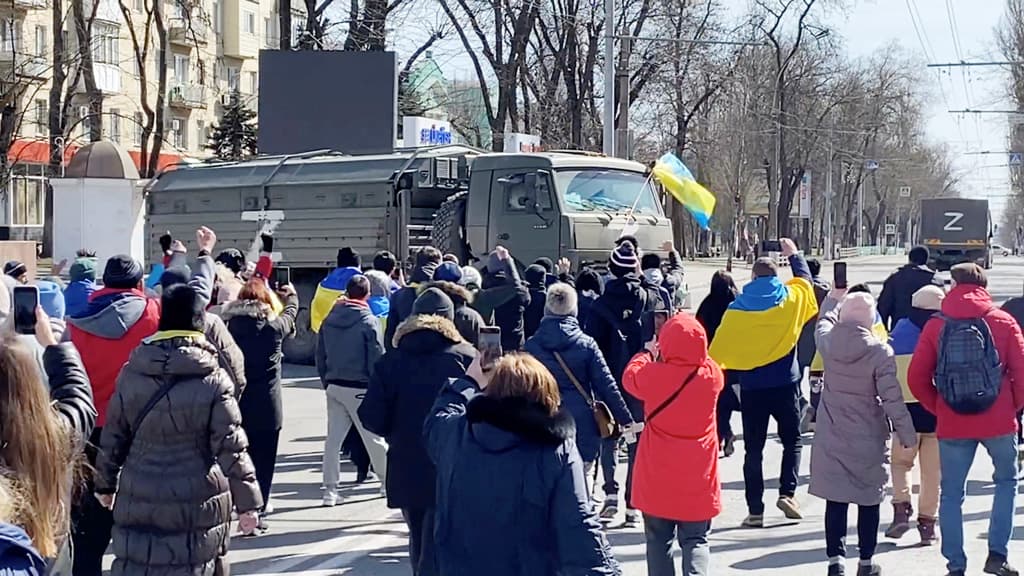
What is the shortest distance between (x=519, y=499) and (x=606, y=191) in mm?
13958

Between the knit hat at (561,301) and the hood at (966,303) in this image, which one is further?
the knit hat at (561,301)

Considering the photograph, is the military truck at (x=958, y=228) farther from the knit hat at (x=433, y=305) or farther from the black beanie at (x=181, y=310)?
the black beanie at (x=181, y=310)

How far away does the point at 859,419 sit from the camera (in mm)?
7297

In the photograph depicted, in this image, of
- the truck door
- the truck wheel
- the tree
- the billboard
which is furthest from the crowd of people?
the tree

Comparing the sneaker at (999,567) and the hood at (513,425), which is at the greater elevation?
the hood at (513,425)

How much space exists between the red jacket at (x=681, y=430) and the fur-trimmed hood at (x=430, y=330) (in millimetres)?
990

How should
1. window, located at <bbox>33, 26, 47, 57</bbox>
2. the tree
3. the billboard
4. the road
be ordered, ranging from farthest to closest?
window, located at <bbox>33, 26, 47, 57</bbox> → the tree → the billboard → the road

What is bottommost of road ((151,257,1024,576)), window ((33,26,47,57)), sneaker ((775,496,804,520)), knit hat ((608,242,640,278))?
road ((151,257,1024,576))

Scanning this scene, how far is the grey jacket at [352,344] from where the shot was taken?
956cm

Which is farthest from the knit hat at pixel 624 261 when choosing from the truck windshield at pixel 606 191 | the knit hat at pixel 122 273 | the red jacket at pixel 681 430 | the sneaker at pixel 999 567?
the truck windshield at pixel 606 191

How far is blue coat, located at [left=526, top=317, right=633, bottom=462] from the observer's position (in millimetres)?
7609

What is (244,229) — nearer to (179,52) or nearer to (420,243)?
(420,243)

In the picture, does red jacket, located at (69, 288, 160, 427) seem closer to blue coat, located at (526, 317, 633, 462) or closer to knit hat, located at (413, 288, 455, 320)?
knit hat, located at (413, 288, 455, 320)

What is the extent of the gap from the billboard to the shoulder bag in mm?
19702
